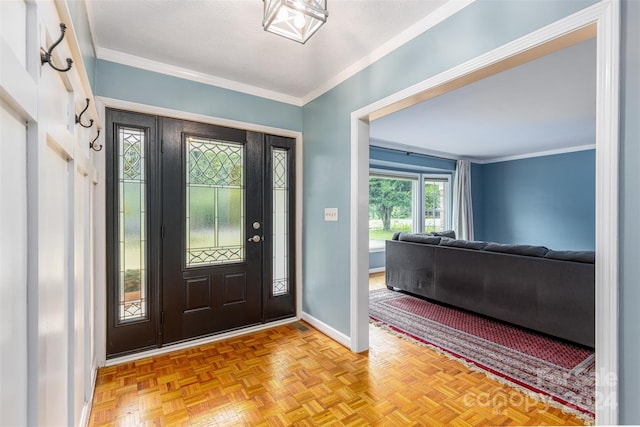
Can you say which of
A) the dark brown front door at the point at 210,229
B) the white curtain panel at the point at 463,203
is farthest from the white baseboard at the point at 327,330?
the white curtain panel at the point at 463,203

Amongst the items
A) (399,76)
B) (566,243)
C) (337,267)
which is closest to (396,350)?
(337,267)

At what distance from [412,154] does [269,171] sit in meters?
3.81

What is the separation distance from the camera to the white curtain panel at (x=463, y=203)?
6.70 m

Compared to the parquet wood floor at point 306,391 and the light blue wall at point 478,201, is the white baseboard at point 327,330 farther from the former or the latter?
the light blue wall at point 478,201

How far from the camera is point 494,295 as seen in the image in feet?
10.5

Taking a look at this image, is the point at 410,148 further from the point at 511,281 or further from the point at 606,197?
the point at 606,197

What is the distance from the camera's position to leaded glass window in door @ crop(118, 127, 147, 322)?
250cm

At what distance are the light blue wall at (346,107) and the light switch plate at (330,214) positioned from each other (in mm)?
48

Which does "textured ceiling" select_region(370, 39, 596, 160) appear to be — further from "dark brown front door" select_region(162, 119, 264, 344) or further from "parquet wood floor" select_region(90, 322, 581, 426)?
"parquet wood floor" select_region(90, 322, 581, 426)

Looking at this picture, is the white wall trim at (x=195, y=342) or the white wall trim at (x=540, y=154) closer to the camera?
the white wall trim at (x=195, y=342)

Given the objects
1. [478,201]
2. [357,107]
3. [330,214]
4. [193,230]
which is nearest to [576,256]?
[330,214]

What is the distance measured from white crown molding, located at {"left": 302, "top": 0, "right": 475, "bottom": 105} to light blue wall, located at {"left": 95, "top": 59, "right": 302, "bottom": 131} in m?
0.47

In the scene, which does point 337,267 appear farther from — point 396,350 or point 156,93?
point 156,93

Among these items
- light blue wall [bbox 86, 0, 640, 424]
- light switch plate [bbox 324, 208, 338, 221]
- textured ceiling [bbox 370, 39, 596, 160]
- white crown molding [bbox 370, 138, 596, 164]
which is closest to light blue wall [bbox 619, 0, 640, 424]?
light blue wall [bbox 86, 0, 640, 424]
